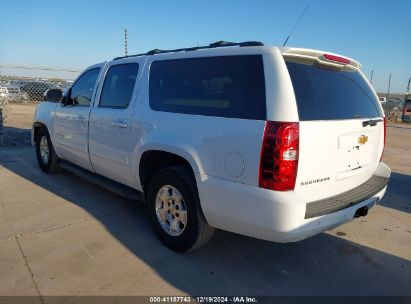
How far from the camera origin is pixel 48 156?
19.8ft

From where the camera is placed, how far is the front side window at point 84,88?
4859 millimetres

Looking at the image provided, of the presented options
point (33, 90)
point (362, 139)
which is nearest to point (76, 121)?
point (362, 139)

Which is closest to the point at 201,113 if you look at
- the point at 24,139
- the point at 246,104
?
the point at 246,104

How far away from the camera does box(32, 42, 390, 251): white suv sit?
2604 mm

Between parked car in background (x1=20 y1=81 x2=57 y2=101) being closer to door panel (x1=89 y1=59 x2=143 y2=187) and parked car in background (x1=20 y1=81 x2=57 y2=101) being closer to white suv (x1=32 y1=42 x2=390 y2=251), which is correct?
door panel (x1=89 y1=59 x2=143 y2=187)

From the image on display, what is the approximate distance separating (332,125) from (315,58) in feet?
1.90

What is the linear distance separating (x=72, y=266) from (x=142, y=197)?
1.05m

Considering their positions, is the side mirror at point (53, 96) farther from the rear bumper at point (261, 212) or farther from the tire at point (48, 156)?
the rear bumper at point (261, 212)

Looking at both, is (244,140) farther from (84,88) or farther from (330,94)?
(84,88)

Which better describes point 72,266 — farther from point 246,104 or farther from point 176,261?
point 246,104

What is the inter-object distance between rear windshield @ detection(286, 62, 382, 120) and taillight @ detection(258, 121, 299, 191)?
185 millimetres

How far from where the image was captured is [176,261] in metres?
3.31

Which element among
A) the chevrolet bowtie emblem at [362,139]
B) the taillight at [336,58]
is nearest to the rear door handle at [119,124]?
the taillight at [336,58]

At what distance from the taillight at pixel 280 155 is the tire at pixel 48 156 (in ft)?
14.4
